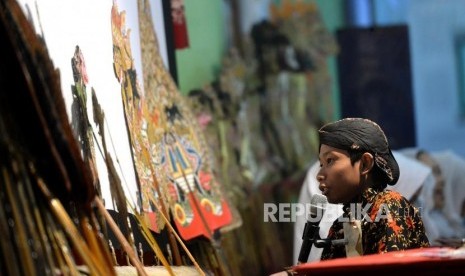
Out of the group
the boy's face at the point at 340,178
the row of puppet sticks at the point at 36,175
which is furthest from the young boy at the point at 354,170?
the row of puppet sticks at the point at 36,175

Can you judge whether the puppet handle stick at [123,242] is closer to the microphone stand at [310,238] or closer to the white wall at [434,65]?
the microphone stand at [310,238]

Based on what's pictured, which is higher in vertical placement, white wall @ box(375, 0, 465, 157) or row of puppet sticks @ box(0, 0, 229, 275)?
row of puppet sticks @ box(0, 0, 229, 275)

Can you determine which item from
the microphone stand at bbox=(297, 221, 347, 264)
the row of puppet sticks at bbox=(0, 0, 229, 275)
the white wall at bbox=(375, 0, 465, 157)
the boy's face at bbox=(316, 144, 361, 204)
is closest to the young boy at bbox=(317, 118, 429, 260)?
the boy's face at bbox=(316, 144, 361, 204)

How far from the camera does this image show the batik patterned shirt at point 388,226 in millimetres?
4102

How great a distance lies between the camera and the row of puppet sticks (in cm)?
358

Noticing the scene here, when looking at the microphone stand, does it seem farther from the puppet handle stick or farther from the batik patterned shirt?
the puppet handle stick

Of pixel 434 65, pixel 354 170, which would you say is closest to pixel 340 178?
pixel 354 170

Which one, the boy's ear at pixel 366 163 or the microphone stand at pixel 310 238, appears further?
the boy's ear at pixel 366 163

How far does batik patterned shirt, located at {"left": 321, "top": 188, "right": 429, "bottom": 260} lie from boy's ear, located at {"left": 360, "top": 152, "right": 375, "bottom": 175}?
90 mm

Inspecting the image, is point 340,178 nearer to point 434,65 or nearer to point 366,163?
point 366,163

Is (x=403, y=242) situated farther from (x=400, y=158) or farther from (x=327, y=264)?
(x=400, y=158)

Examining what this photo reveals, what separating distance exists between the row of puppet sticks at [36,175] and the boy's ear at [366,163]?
94cm

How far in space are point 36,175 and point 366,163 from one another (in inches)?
46.4

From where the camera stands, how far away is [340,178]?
4.32 meters
